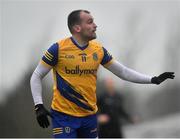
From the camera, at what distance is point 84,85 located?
9352 millimetres

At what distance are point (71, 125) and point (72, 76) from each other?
58 centimetres

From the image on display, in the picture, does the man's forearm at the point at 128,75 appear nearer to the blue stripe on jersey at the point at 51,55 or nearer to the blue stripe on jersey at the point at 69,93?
the blue stripe on jersey at the point at 69,93

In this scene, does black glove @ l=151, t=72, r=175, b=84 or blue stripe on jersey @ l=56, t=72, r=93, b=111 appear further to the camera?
black glove @ l=151, t=72, r=175, b=84

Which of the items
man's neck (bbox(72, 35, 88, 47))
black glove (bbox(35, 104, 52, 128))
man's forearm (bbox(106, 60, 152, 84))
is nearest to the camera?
black glove (bbox(35, 104, 52, 128))

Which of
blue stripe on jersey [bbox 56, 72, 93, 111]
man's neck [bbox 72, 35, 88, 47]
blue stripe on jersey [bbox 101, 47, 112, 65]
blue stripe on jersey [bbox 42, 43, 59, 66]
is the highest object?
man's neck [bbox 72, 35, 88, 47]

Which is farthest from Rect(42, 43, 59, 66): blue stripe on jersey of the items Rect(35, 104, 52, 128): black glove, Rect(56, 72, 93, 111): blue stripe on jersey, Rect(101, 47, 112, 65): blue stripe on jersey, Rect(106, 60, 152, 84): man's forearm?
Rect(106, 60, 152, 84): man's forearm

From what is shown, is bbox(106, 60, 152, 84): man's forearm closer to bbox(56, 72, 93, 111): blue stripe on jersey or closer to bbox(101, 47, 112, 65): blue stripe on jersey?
bbox(101, 47, 112, 65): blue stripe on jersey

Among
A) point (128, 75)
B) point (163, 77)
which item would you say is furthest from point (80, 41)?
point (163, 77)

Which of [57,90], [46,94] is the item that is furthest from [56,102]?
[46,94]

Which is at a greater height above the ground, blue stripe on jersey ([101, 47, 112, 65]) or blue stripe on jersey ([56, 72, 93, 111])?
blue stripe on jersey ([101, 47, 112, 65])

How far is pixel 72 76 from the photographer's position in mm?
9336

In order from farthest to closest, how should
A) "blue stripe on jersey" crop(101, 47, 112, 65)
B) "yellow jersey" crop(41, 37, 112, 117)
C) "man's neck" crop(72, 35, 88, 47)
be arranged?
"blue stripe on jersey" crop(101, 47, 112, 65), "man's neck" crop(72, 35, 88, 47), "yellow jersey" crop(41, 37, 112, 117)

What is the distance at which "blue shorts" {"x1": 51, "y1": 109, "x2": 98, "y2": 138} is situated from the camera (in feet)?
30.7

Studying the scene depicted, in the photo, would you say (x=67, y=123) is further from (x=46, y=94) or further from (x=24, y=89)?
→ (x=24, y=89)
